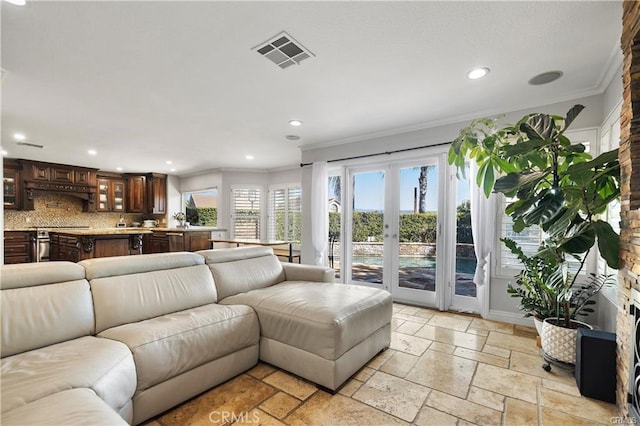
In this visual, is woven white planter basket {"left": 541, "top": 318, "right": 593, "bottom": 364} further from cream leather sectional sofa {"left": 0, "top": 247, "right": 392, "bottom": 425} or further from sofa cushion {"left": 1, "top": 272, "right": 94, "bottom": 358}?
sofa cushion {"left": 1, "top": 272, "right": 94, "bottom": 358}

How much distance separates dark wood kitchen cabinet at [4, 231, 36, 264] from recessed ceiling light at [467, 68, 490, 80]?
8.23 metres

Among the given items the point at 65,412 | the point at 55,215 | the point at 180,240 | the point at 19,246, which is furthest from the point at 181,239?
the point at 65,412

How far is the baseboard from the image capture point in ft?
10.7

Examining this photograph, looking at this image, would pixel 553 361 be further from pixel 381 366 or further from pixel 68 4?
pixel 68 4

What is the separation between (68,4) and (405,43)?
6.98 ft

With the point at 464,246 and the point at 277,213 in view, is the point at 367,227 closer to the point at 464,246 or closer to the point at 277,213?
the point at 464,246

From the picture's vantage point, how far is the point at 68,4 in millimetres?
1733

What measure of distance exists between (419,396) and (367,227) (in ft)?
9.23

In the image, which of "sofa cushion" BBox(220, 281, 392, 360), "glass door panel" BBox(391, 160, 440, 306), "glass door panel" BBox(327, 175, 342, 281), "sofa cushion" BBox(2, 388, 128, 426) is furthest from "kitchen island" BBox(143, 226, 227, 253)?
"sofa cushion" BBox(2, 388, 128, 426)

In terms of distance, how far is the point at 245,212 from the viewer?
749 cm

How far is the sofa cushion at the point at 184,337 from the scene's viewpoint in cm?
167

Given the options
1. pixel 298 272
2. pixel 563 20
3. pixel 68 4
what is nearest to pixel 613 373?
pixel 563 20

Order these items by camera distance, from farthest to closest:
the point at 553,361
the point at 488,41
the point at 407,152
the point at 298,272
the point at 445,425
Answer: the point at 407,152 < the point at 298,272 < the point at 553,361 < the point at 488,41 < the point at 445,425

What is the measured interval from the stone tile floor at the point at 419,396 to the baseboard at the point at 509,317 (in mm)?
655
